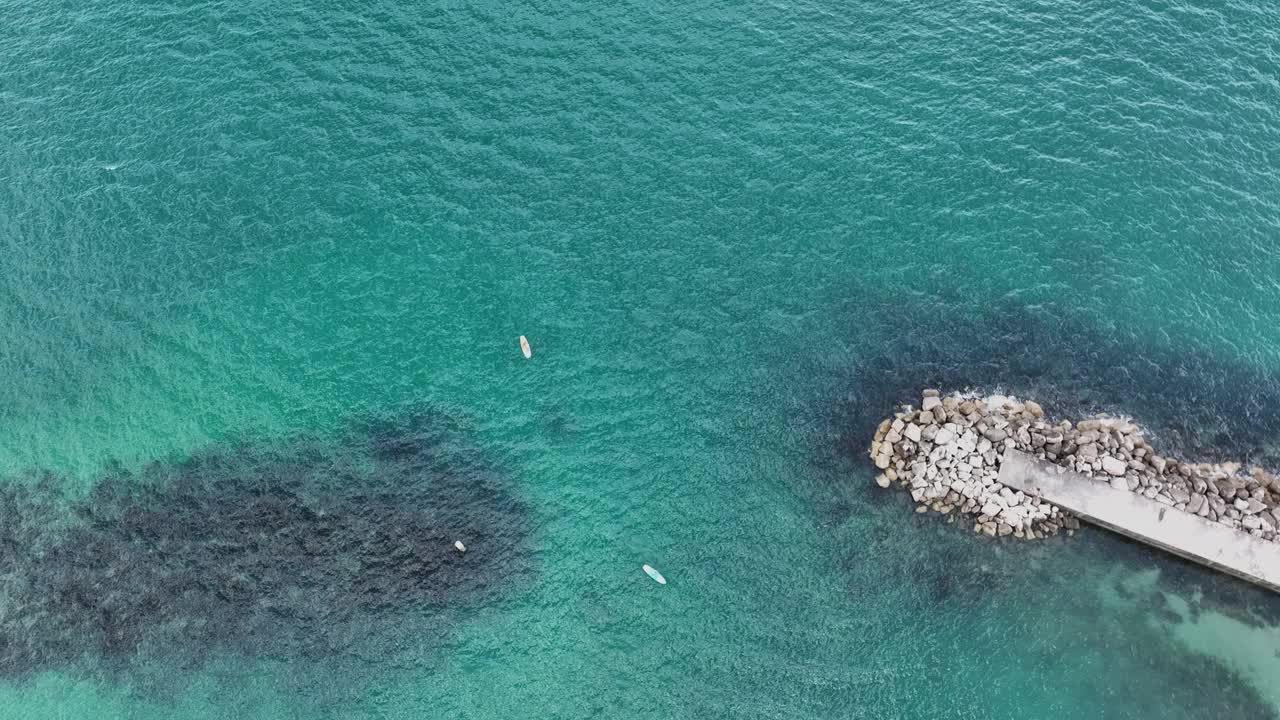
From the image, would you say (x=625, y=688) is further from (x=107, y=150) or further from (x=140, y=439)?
(x=107, y=150)

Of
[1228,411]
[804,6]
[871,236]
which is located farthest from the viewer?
[804,6]

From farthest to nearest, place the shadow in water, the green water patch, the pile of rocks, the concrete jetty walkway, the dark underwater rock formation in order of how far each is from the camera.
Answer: the green water patch, the pile of rocks, the dark underwater rock formation, the concrete jetty walkway, the shadow in water

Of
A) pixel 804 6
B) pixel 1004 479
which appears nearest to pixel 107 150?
pixel 804 6

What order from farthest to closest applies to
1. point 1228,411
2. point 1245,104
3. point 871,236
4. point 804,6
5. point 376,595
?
point 804,6, point 1245,104, point 871,236, point 1228,411, point 376,595

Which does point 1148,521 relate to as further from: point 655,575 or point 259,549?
point 259,549

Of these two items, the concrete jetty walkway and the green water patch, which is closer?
the concrete jetty walkway

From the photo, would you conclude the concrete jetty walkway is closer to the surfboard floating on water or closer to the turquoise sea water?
the turquoise sea water

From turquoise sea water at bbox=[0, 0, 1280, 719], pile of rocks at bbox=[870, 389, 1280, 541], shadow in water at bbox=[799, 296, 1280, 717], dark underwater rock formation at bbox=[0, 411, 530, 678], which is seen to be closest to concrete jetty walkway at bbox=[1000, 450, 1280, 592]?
pile of rocks at bbox=[870, 389, 1280, 541]
